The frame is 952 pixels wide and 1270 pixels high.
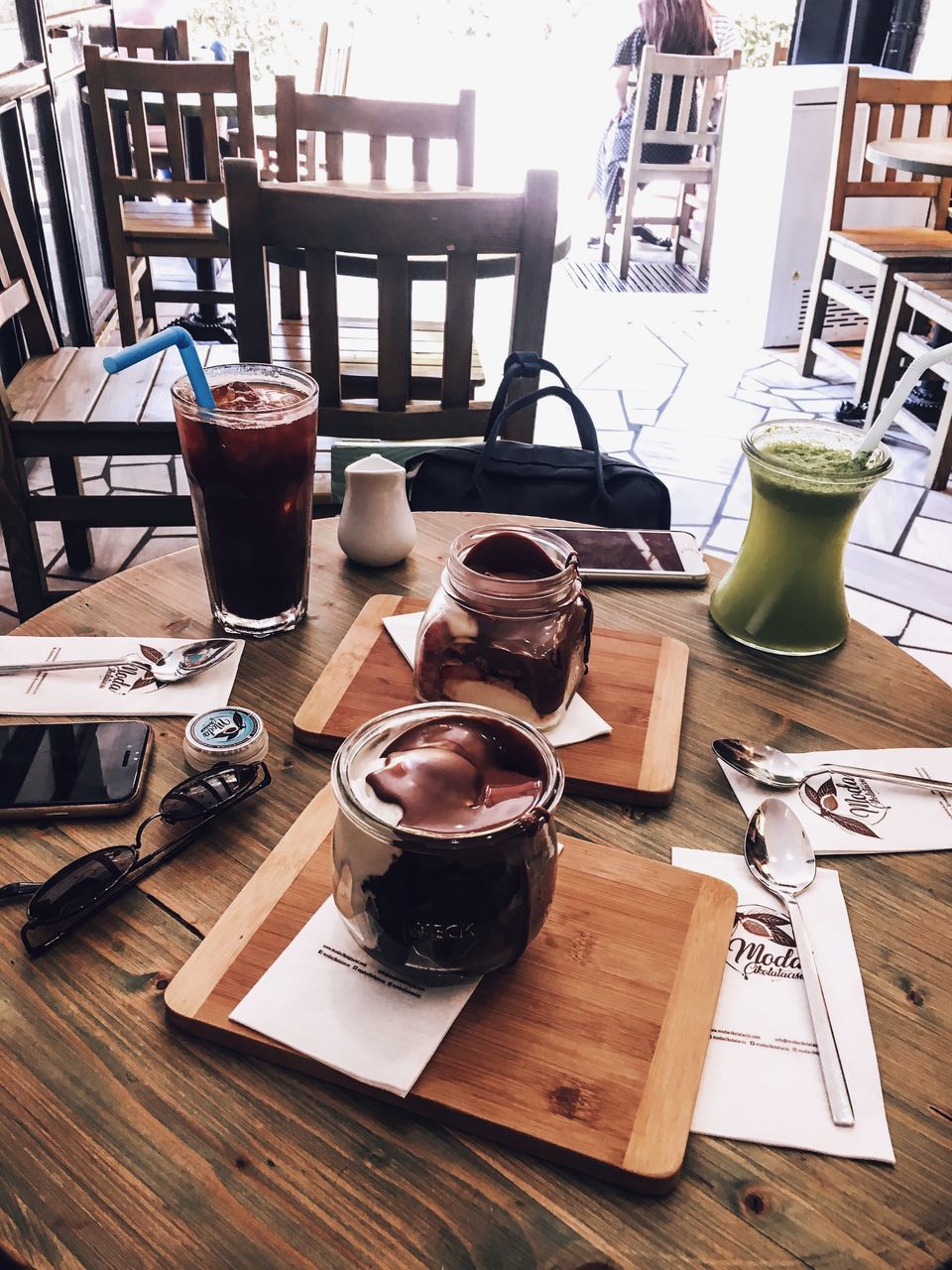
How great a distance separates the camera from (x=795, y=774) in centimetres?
85

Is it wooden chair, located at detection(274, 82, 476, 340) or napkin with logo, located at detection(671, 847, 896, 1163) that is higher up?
wooden chair, located at detection(274, 82, 476, 340)

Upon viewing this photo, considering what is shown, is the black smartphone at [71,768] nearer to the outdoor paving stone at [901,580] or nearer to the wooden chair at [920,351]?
the outdoor paving stone at [901,580]

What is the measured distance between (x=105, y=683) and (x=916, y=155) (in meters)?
3.31

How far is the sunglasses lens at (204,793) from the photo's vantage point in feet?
2.51

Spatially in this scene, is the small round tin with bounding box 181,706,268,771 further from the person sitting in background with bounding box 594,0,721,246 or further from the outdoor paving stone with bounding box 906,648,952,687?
the person sitting in background with bounding box 594,0,721,246

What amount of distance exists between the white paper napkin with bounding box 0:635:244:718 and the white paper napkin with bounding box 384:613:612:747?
170mm

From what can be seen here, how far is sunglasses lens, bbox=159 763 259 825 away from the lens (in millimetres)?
764

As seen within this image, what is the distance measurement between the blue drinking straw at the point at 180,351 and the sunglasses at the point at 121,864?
0.37 meters

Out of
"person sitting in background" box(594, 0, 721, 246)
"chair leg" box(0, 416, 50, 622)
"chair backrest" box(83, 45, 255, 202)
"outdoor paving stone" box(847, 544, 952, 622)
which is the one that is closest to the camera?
"chair leg" box(0, 416, 50, 622)

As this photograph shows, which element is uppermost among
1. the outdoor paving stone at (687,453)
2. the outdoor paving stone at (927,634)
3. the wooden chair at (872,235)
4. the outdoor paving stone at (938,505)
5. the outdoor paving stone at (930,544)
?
the wooden chair at (872,235)

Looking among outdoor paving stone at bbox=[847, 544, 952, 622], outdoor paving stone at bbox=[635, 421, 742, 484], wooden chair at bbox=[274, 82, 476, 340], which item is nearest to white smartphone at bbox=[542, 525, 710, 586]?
outdoor paving stone at bbox=[847, 544, 952, 622]

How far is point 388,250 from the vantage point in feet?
5.38

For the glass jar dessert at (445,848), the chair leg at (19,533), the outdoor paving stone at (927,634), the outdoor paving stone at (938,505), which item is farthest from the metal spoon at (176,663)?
the outdoor paving stone at (938,505)

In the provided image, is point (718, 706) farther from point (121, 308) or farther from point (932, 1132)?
point (121, 308)
